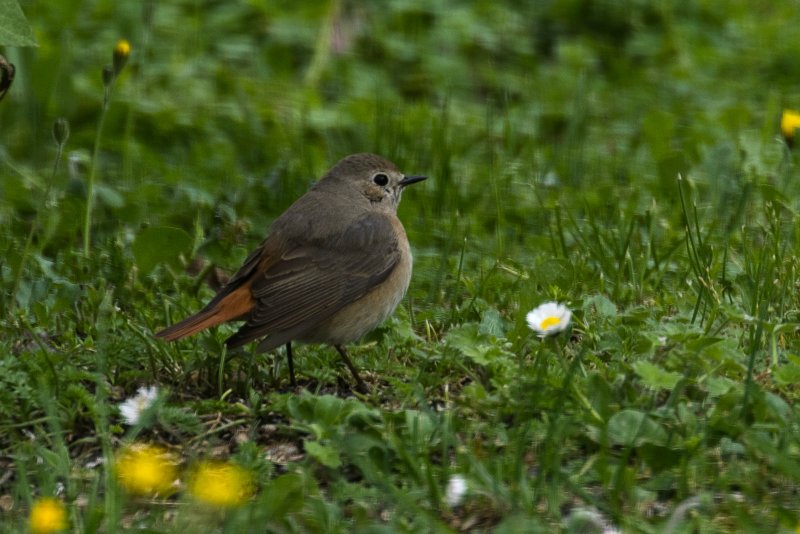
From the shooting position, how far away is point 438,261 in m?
6.49

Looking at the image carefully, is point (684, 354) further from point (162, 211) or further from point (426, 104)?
point (426, 104)

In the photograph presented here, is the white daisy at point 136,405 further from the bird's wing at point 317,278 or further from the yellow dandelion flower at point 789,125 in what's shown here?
the yellow dandelion flower at point 789,125

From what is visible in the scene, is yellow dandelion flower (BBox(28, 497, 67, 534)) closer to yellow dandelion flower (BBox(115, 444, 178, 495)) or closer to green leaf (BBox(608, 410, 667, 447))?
yellow dandelion flower (BBox(115, 444, 178, 495))

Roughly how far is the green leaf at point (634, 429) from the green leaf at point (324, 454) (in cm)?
88

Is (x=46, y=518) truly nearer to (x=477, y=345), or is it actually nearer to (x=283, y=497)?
(x=283, y=497)

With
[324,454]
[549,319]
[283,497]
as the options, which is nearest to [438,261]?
[549,319]

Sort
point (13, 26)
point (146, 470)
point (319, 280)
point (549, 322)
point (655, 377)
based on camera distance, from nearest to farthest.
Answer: point (146, 470), point (655, 377), point (549, 322), point (13, 26), point (319, 280)

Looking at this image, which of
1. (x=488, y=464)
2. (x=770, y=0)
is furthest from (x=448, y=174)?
(x=770, y=0)

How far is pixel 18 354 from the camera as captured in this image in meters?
5.29

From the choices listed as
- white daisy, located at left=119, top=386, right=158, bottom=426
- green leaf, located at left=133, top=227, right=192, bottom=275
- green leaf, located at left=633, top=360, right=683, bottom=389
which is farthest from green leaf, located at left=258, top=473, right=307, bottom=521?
green leaf, located at left=133, top=227, right=192, bottom=275

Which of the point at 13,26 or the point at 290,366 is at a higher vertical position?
the point at 13,26

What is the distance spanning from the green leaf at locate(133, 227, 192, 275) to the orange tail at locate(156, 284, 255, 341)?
79 centimetres

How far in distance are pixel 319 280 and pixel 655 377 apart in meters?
1.62

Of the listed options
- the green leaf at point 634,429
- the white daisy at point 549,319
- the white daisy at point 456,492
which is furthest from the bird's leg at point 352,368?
the green leaf at point 634,429
